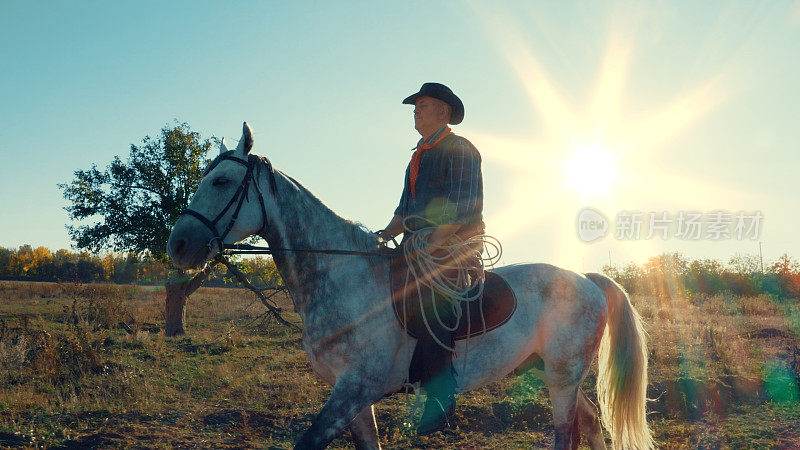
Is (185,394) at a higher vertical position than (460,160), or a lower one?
lower

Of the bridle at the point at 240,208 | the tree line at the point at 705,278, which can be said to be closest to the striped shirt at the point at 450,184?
the bridle at the point at 240,208

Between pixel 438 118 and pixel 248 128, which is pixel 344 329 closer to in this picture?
pixel 248 128

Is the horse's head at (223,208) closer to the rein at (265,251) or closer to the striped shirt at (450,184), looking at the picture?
the rein at (265,251)

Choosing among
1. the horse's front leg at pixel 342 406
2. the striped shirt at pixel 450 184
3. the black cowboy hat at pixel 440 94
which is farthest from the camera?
the black cowboy hat at pixel 440 94

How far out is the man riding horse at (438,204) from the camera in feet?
11.7

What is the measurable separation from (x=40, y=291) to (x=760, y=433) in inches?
1528

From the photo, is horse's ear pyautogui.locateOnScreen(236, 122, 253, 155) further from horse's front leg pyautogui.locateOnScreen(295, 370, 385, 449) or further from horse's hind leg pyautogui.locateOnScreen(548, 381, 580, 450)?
horse's hind leg pyautogui.locateOnScreen(548, 381, 580, 450)

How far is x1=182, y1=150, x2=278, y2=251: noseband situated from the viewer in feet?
10.5

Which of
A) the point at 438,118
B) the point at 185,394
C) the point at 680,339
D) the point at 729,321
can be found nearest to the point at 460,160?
the point at 438,118

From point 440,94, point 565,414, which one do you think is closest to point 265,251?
point 440,94

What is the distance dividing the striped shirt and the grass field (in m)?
1.77

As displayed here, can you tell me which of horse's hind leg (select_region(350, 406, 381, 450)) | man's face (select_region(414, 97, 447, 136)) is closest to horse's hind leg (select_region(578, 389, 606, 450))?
horse's hind leg (select_region(350, 406, 381, 450))

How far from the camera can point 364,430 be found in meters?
3.79

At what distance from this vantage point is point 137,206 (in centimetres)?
1770
